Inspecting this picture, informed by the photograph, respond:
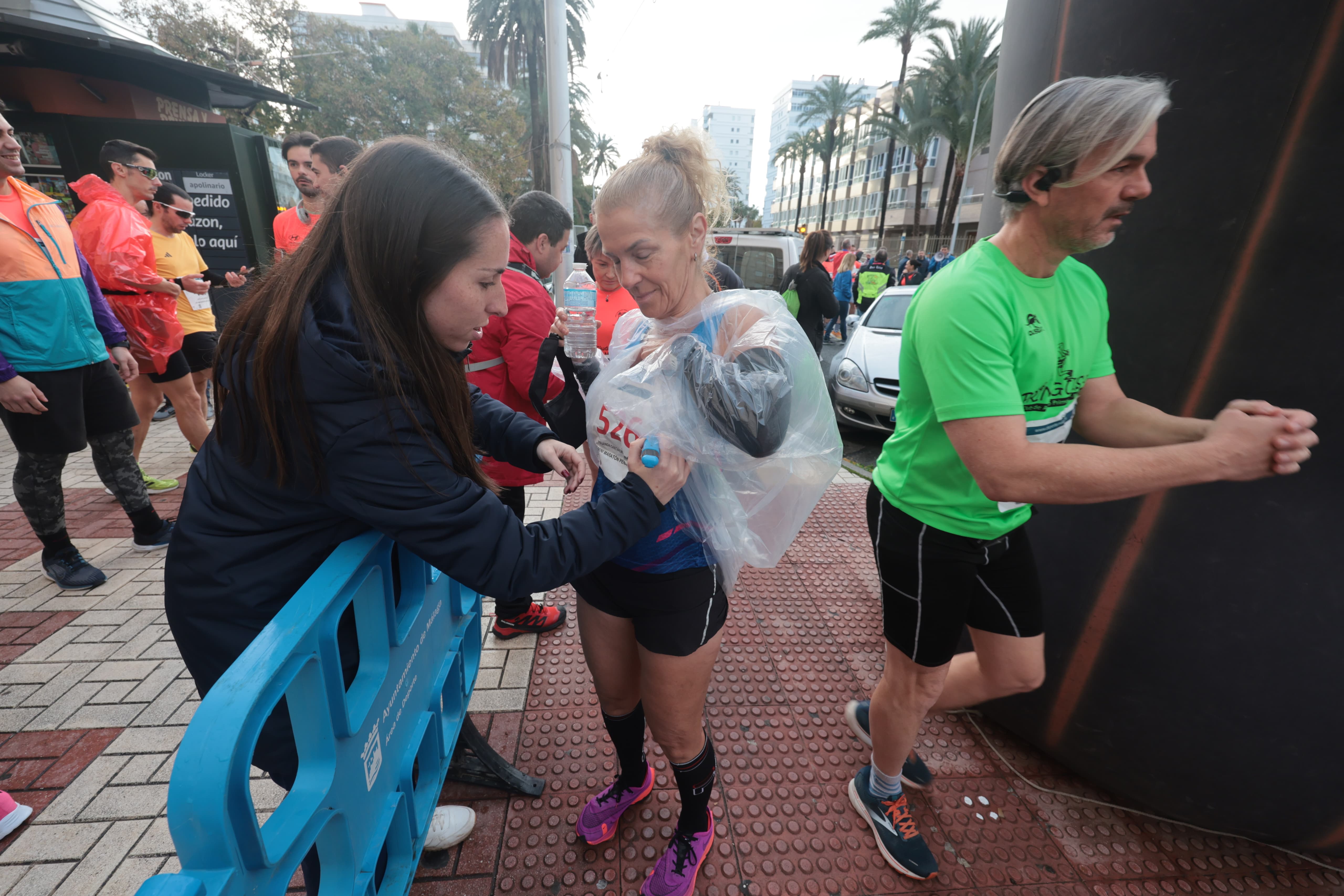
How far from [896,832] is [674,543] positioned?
134 cm

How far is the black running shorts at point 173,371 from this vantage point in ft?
14.4

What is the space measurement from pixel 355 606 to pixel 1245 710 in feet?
7.97

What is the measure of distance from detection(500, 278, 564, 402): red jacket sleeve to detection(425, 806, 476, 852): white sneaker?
158cm

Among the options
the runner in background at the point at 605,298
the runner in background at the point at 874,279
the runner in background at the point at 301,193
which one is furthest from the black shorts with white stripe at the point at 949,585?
the runner in background at the point at 874,279

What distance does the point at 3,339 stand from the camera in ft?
9.36

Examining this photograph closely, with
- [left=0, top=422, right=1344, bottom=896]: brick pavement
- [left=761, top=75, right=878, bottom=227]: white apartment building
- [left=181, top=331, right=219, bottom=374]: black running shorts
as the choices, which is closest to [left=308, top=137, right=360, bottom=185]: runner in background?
[left=181, top=331, right=219, bottom=374]: black running shorts

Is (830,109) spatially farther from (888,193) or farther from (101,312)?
(101,312)

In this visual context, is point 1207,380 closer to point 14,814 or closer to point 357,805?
point 357,805

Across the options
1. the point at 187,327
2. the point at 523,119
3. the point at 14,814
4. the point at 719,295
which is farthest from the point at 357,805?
the point at 523,119

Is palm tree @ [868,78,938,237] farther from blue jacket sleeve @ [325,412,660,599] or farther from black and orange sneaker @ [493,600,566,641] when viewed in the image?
blue jacket sleeve @ [325,412,660,599]

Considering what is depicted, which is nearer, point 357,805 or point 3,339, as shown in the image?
point 357,805

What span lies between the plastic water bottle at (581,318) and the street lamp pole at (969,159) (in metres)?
9.95

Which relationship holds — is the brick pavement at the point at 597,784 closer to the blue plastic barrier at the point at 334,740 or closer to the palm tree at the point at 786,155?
the blue plastic barrier at the point at 334,740

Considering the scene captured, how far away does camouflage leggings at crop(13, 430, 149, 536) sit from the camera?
3080 millimetres
